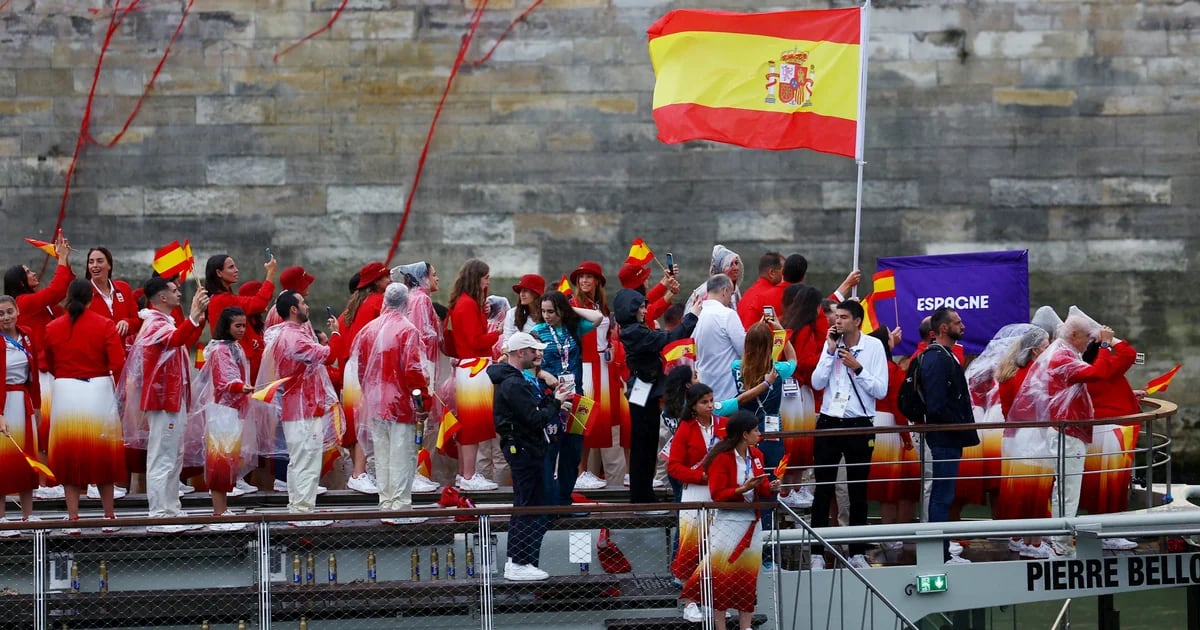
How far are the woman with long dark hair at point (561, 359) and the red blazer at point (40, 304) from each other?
333cm

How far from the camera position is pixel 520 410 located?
9.18 m

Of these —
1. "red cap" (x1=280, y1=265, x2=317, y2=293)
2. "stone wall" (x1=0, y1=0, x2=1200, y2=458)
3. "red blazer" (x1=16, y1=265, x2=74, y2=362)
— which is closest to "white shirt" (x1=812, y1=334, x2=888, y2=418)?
"red cap" (x1=280, y1=265, x2=317, y2=293)

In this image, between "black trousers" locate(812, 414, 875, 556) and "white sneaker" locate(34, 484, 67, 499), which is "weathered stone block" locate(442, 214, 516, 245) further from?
"black trousers" locate(812, 414, 875, 556)

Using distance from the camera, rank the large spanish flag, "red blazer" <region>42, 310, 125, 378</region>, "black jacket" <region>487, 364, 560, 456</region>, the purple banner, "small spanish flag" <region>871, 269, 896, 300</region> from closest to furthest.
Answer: "black jacket" <region>487, 364, 560, 456</region> → "red blazer" <region>42, 310, 125, 378</region> → the large spanish flag → the purple banner → "small spanish flag" <region>871, 269, 896, 300</region>

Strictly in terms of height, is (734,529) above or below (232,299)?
below

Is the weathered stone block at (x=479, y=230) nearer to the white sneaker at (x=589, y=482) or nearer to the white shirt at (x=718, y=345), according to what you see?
the white sneaker at (x=589, y=482)

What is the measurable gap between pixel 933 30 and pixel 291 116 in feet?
20.8

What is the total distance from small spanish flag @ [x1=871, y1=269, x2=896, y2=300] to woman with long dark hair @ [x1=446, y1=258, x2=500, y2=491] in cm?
298

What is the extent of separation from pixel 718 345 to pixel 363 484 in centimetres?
280

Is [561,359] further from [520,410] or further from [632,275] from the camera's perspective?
[632,275]

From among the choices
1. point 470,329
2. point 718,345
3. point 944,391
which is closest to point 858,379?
point 944,391

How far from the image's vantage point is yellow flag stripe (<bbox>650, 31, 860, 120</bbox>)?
11656 millimetres

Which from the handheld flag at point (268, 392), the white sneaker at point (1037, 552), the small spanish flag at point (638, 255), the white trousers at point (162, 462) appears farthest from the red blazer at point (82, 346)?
the white sneaker at point (1037, 552)

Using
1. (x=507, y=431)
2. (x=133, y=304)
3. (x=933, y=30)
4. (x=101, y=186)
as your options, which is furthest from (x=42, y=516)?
(x=933, y=30)
